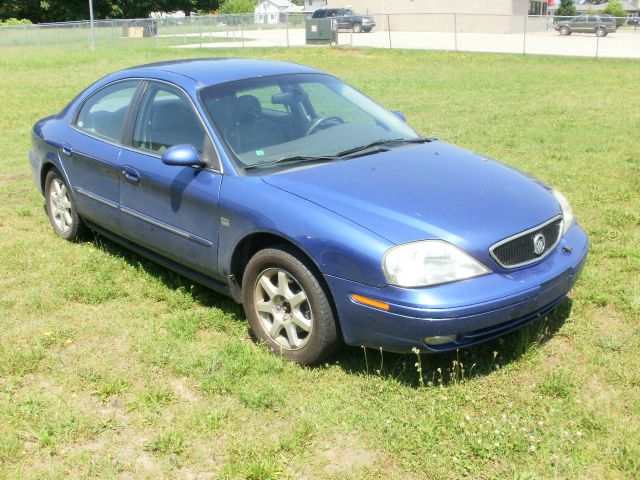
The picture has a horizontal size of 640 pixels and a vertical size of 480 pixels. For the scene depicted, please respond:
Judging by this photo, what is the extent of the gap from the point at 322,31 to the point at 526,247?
31042mm

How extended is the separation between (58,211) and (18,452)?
3278 mm

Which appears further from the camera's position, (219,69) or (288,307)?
(219,69)

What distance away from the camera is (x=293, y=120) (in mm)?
4652

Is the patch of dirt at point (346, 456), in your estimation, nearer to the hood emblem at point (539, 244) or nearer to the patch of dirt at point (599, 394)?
the patch of dirt at point (599, 394)

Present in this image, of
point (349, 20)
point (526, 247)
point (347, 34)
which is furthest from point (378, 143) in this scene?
point (349, 20)

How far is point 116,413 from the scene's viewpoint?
11.6 ft

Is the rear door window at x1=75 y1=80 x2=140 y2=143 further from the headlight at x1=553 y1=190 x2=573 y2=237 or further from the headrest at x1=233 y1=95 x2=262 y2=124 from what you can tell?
the headlight at x1=553 y1=190 x2=573 y2=237

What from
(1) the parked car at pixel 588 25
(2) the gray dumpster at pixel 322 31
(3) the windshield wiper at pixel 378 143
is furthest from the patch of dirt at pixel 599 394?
(1) the parked car at pixel 588 25

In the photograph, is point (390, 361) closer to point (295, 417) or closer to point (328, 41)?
point (295, 417)

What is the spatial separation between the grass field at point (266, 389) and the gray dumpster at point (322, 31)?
28.2m

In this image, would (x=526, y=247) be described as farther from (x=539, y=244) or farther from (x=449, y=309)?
(x=449, y=309)

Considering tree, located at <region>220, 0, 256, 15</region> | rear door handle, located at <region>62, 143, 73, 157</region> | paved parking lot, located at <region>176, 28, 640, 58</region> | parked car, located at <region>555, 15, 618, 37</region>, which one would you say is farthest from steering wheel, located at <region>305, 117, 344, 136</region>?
tree, located at <region>220, 0, 256, 15</region>

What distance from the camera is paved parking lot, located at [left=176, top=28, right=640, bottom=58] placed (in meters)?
30.5

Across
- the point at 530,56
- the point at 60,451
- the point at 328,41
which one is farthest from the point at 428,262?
the point at 328,41
